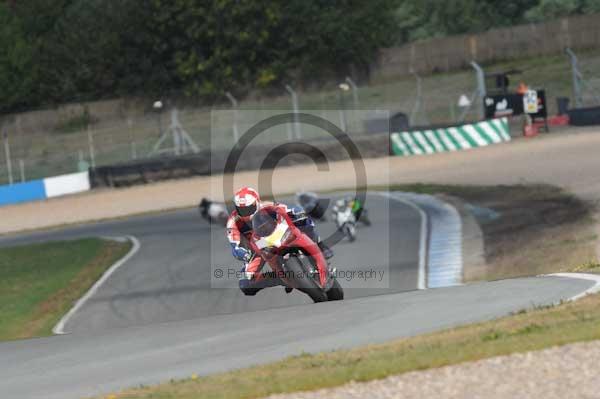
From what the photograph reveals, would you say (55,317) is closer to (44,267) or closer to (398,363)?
(44,267)

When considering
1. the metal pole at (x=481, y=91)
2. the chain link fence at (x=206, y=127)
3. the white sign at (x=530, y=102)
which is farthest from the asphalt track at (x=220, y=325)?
the chain link fence at (x=206, y=127)

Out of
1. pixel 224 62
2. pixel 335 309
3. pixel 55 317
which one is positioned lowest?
pixel 55 317

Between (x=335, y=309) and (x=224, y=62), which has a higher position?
(x=224, y=62)

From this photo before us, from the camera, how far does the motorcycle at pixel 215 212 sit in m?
22.9

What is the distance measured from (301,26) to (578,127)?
78.2 ft

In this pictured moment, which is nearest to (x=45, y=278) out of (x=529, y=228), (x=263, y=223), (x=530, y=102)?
(x=529, y=228)

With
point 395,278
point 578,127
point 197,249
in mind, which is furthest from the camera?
point 578,127

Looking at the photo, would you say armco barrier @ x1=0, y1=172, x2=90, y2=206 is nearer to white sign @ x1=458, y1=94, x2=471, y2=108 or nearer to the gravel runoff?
white sign @ x1=458, y1=94, x2=471, y2=108

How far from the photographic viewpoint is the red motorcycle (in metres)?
10.9

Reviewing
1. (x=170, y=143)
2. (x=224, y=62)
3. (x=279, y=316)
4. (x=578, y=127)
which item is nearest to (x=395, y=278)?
(x=279, y=316)

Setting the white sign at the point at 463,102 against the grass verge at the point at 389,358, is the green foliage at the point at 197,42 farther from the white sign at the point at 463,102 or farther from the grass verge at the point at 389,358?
the grass verge at the point at 389,358

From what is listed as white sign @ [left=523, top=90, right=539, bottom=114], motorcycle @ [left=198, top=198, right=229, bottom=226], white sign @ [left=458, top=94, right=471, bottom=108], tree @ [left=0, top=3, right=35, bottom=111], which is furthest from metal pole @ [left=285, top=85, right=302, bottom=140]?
tree @ [left=0, top=3, right=35, bottom=111]

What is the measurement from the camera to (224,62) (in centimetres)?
5134

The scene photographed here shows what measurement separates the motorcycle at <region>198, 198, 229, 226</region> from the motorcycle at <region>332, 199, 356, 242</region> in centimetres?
466
